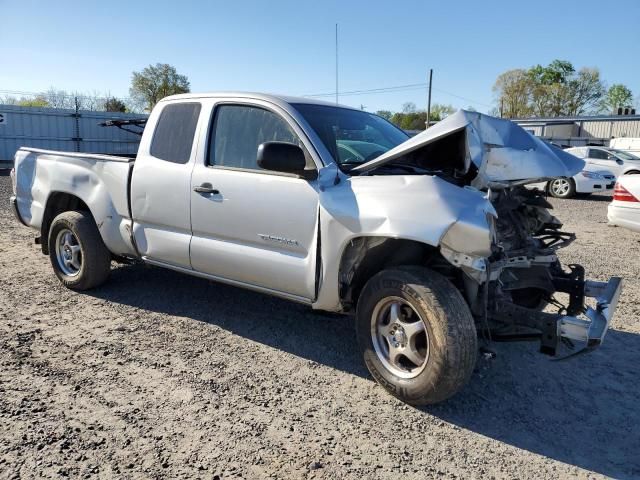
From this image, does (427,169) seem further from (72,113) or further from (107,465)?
(72,113)

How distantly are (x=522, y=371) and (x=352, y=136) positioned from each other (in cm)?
226

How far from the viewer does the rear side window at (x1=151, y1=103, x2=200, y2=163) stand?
15.2ft

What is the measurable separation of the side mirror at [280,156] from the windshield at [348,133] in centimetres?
36

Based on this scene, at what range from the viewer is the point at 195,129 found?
4.62 meters

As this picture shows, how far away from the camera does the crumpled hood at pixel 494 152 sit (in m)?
3.47

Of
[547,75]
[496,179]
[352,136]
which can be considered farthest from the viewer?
[547,75]

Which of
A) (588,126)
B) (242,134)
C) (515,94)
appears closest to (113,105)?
(242,134)

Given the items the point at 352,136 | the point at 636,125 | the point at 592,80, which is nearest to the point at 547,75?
the point at 592,80

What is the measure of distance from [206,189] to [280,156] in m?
0.98

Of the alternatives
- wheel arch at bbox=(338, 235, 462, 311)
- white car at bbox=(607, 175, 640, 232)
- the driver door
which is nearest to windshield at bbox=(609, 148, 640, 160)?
white car at bbox=(607, 175, 640, 232)

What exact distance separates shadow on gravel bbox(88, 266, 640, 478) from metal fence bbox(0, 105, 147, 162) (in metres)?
16.4

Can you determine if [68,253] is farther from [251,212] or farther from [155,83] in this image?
[155,83]

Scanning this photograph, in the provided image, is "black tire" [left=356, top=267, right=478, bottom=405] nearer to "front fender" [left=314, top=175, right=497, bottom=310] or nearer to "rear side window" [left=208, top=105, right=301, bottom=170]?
"front fender" [left=314, top=175, right=497, bottom=310]

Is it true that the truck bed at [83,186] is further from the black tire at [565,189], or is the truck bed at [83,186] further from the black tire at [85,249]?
the black tire at [565,189]
